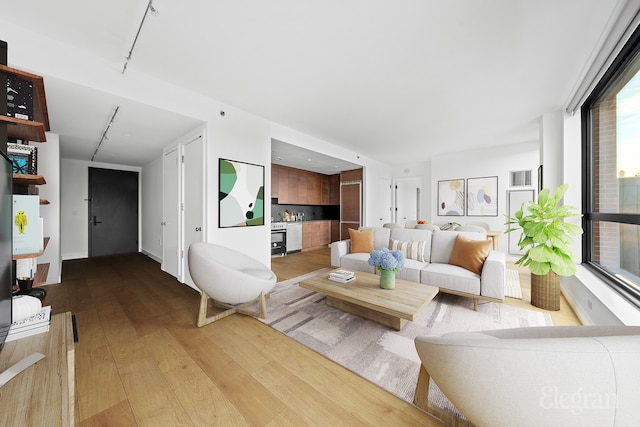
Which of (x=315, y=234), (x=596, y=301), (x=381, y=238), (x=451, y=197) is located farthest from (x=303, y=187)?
(x=596, y=301)

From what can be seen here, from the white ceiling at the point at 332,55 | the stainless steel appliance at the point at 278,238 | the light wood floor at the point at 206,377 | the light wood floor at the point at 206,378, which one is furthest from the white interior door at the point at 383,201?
the light wood floor at the point at 206,378

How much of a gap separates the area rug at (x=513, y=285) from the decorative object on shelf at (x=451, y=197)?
7.16 ft

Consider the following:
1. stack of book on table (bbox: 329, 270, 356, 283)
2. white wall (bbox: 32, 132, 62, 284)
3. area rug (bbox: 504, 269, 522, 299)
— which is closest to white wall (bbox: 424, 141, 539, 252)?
area rug (bbox: 504, 269, 522, 299)

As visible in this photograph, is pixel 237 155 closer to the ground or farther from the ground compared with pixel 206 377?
farther from the ground

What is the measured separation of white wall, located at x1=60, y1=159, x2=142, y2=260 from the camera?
16.9 ft

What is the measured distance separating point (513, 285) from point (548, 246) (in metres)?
1.25

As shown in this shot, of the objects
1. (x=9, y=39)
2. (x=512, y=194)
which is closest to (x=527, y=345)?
(x=9, y=39)

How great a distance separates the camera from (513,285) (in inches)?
136

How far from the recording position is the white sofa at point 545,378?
69 cm

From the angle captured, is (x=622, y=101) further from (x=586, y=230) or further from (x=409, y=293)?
(x=409, y=293)

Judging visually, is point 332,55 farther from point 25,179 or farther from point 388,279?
point 25,179

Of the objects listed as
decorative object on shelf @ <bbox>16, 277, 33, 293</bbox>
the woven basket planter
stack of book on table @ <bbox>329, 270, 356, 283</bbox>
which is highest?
decorative object on shelf @ <bbox>16, 277, 33, 293</bbox>

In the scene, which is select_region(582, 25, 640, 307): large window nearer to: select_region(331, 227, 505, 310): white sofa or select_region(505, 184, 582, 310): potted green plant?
select_region(505, 184, 582, 310): potted green plant

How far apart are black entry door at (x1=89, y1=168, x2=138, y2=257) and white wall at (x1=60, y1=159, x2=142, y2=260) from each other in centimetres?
9
